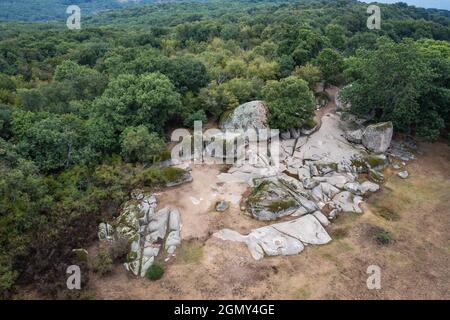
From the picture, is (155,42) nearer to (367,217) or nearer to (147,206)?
(147,206)

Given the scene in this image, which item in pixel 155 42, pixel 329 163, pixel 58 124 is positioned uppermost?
pixel 155 42

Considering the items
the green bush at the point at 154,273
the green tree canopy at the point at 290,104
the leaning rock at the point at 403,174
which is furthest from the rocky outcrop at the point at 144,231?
the leaning rock at the point at 403,174

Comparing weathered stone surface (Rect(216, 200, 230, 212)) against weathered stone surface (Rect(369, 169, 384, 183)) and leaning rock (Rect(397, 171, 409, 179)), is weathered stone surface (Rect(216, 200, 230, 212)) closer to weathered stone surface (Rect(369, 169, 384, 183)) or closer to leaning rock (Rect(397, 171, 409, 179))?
weathered stone surface (Rect(369, 169, 384, 183))

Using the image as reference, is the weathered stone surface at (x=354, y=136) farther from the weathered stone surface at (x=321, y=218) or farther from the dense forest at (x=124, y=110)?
the weathered stone surface at (x=321, y=218)

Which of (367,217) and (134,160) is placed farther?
(134,160)

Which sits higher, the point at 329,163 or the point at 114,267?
the point at 329,163
